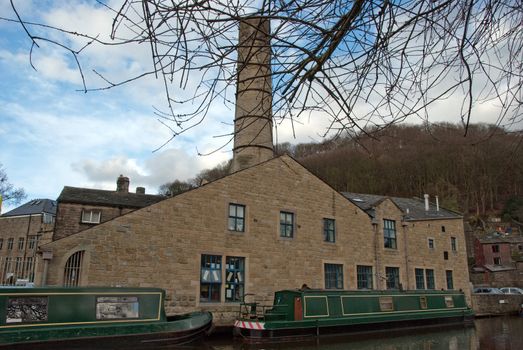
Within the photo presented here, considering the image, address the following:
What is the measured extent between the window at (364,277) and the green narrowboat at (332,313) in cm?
249

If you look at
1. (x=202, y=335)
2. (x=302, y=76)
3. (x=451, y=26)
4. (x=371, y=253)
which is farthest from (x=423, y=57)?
(x=371, y=253)

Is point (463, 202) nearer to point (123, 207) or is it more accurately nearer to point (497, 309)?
point (497, 309)

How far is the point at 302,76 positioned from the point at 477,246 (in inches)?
1990

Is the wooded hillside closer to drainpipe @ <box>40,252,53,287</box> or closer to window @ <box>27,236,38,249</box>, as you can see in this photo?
drainpipe @ <box>40,252,53,287</box>

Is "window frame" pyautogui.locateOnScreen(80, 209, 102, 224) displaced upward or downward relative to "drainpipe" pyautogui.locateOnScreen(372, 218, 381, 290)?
upward

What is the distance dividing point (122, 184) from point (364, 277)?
14.7m

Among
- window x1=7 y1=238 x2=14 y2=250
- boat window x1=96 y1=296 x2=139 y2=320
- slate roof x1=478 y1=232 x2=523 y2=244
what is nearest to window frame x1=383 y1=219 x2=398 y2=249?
boat window x1=96 y1=296 x2=139 y2=320

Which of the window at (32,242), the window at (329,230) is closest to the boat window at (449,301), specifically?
the window at (329,230)

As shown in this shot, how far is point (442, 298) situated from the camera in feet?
65.5

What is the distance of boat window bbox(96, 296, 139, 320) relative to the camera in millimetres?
12172

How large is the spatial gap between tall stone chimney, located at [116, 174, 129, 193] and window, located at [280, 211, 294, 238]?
11.2 m

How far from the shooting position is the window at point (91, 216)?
20188 mm

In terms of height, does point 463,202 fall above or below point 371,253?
above

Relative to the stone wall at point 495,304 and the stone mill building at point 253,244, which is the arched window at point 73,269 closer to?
the stone mill building at point 253,244
